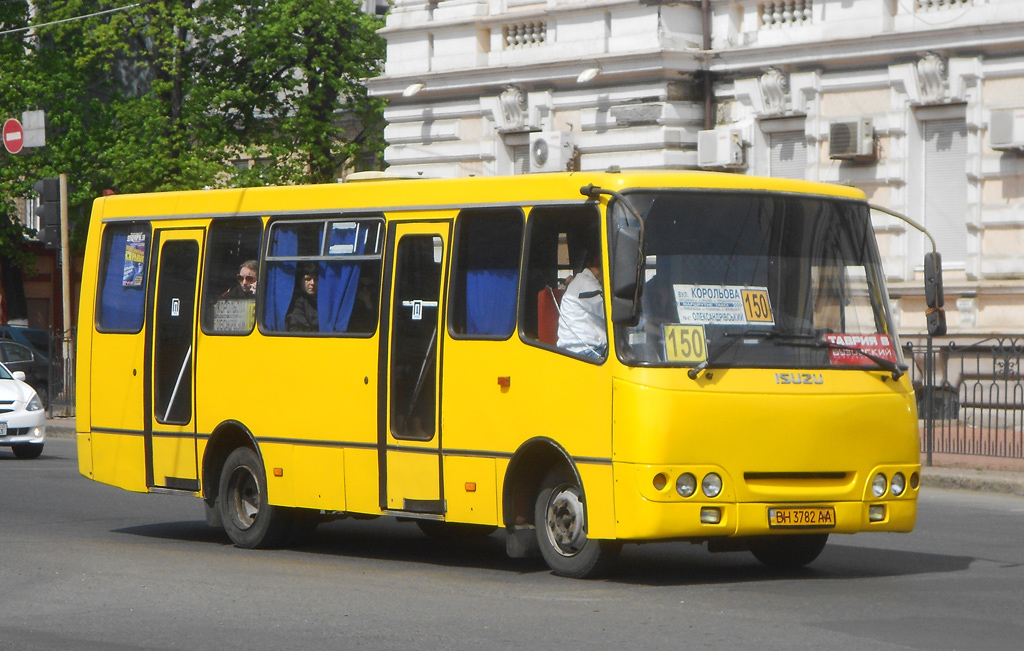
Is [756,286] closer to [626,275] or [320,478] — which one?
[626,275]

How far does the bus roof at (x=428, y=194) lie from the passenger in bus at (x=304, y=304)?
439 mm

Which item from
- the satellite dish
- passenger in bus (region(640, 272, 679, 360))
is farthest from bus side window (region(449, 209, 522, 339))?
the satellite dish

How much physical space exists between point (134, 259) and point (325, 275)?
2452 mm

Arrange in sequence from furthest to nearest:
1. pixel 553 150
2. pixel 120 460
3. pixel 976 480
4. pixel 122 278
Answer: pixel 553 150 < pixel 976 480 < pixel 122 278 < pixel 120 460

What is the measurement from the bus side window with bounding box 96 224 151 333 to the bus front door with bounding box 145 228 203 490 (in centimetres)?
23

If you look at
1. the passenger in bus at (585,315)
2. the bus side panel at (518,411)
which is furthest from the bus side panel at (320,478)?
the passenger in bus at (585,315)

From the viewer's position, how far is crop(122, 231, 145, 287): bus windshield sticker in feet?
48.0

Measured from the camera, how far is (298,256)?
13.3 m

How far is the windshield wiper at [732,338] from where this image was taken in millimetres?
10656

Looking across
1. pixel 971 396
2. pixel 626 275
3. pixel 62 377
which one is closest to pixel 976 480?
pixel 971 396

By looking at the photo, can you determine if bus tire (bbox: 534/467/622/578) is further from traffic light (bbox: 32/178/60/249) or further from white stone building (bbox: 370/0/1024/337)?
traffic light (bbox: 32/178/60/249)

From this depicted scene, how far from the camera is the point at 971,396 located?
21.9 m

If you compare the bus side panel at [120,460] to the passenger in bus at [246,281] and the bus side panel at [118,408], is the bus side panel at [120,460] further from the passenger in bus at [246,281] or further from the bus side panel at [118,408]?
the passenger in bus at [246,281]

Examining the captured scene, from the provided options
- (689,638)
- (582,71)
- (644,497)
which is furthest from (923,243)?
(689,638)
